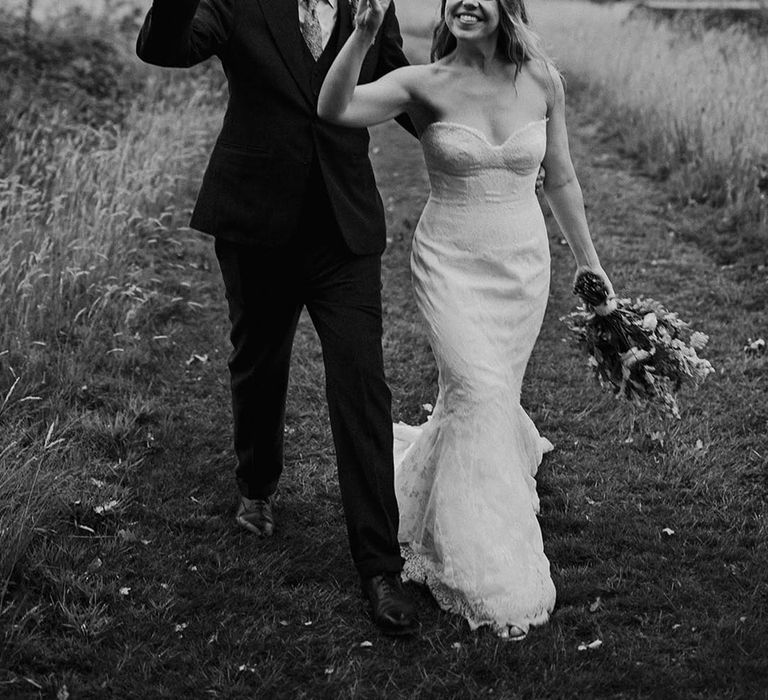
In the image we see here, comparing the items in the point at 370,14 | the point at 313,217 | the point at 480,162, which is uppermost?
the point at 370,14

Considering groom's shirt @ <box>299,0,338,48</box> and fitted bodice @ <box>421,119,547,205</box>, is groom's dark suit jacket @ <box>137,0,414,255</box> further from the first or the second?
fitted bodice @ <box>421,119,547,205</box>

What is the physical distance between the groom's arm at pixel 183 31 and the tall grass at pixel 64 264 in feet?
5.38

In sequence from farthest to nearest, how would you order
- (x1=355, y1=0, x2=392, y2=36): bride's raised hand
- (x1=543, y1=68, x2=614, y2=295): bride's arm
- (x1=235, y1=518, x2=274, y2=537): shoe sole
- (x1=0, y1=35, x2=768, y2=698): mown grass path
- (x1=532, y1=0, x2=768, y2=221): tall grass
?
(x1=532, y1=0, x2=768, y2=221): tall grass → (x1=235, y1=518, x2=274, y2=537): shoe sole → (x1=543, y1=68, x2=614, y2=295): bride's arm → (x1=0, y1=35, x2=768, y2=698): mown grass path → (x1=355, y1=0, x2=392, y2=36): bride's raised hand

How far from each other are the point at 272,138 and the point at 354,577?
1671mm

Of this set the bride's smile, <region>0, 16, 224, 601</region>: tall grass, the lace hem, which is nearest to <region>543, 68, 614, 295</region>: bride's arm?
the bride's smile

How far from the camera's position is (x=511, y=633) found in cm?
395

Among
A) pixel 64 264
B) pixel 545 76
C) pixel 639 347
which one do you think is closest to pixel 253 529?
pixel 639 347

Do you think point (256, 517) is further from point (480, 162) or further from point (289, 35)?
point (289, 35)

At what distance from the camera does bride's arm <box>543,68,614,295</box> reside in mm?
4504

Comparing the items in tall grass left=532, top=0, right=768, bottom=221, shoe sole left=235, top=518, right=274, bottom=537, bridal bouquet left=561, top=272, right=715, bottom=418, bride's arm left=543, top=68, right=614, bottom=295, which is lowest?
tall grass left=532, top=0, right=768, bottom=221

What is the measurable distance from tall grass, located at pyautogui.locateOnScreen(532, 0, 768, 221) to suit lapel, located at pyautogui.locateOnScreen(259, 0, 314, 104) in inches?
228

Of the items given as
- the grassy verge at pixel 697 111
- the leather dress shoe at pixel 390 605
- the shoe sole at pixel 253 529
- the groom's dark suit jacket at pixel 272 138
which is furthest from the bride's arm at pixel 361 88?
the grassy verge at pixel 697 111

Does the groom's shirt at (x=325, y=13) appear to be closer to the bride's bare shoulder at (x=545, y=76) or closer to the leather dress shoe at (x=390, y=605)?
the bride's bare shoulder at (x=545, y=76)

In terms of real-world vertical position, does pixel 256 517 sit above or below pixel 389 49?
below
